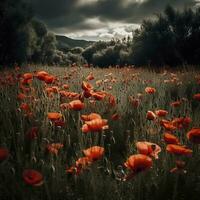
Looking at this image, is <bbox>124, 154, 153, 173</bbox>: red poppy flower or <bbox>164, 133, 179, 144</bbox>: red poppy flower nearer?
<bbox>124, 154, 153, 173</bbox>: red poppy flower

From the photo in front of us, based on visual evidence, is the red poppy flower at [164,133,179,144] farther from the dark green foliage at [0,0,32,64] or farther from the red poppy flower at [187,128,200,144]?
the dark green foliage at [0,0,32,64]

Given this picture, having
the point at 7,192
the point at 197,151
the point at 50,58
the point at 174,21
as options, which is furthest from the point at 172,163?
the point at 50,58

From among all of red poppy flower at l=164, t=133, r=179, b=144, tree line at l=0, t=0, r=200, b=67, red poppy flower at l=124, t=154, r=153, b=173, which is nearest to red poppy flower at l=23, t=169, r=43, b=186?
red poppy flower at l=124, t=154, r=153, b=173

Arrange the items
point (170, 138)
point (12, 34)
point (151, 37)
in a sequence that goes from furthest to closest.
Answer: point (151, 37)
point (12, 34)
point (170, 138)

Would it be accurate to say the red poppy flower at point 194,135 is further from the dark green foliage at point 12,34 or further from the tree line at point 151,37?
the dark green foliage at point 12,34

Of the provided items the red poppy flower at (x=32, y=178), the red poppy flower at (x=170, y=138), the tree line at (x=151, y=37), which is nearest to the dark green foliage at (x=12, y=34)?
the tree line at (x=151, y=37)

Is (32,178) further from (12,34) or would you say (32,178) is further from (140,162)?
(12,34)

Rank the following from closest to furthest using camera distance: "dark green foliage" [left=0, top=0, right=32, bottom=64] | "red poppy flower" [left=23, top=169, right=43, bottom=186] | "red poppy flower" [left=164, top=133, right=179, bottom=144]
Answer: "red poppy flower" [left=23, top=169, right=43, bottom=186], "red poppy flower" [left=164, top=133, right=179, bottom=144], "dark green foliage" [left=0, top=0, right=32, bottom=64]

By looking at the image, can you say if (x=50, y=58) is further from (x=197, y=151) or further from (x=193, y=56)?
(x=197, y=151)

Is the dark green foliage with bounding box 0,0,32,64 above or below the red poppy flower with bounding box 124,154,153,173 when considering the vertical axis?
above

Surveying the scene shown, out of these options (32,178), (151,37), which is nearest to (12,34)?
(151,37)

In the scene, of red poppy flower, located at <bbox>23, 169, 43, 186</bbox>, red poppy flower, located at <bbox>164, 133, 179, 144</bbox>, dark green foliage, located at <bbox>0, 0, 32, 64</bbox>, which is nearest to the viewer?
red poppy flower, located at <bbox>23, 169, 43, 186</bbox>

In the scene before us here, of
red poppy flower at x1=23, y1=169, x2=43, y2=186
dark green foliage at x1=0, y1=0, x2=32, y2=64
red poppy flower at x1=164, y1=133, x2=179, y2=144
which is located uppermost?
dark green foliage at x1=0, y1=0, x2=32, y2=64

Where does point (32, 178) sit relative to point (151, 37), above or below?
below
